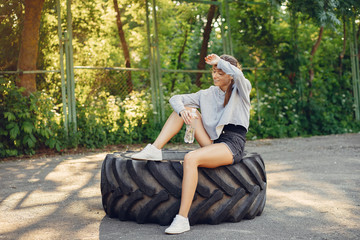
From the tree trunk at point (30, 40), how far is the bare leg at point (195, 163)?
232 inches

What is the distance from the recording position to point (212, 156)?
3.28m

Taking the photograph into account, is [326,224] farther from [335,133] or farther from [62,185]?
[335,133]

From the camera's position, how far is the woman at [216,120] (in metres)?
3.30

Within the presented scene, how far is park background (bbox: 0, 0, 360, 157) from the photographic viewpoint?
27.2ft

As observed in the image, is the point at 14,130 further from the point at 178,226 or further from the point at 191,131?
the point at 178,226

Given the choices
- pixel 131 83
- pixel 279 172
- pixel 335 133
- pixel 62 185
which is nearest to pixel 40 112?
pixel 131 83

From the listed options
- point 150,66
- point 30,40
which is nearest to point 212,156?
point 30,40

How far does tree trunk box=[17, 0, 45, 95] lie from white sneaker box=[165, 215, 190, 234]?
602cm

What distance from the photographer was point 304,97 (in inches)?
460

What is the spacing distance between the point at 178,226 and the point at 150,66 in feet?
23.4

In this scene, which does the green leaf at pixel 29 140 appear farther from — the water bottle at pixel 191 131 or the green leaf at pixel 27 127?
the water bottle at pixel 191 131

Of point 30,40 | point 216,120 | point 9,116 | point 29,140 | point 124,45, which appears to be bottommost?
point 29,140

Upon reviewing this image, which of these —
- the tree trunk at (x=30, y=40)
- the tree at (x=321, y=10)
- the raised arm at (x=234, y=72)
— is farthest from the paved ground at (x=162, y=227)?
the tree at (x=321, y=10)

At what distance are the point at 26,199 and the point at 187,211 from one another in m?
1.94
